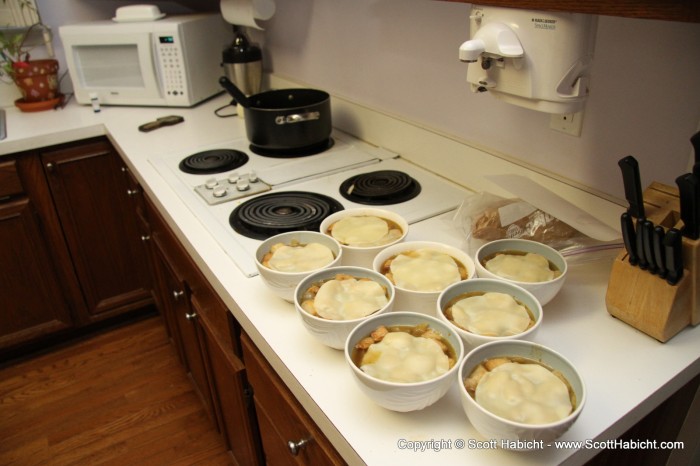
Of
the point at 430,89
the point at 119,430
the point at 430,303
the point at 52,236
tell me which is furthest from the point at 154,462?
the point at 430,89

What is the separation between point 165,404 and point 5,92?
1431 millimetres

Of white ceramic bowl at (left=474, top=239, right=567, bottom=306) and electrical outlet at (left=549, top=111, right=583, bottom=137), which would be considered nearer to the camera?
white ceramic bowl at (left=474, top=239, right=567, bottom=306)

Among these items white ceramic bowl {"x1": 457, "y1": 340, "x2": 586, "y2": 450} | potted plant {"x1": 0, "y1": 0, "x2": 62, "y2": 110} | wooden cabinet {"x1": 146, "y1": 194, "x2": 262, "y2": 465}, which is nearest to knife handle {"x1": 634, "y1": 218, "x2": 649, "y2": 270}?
white ceramic bowl {"x1": 457, "y1": 340, "x2": 586, "y2": 450}

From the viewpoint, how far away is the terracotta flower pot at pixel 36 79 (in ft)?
6.70

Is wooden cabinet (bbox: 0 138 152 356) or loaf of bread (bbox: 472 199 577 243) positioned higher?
loaf of bread (bbox: 472 199 577 243)

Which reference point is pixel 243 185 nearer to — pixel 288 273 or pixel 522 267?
pixel 288 273

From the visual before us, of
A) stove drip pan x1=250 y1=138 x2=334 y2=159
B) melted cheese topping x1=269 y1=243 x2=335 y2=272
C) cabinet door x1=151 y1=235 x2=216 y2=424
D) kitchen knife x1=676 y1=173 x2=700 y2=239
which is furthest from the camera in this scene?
stove drip pan x1=250 y1=138 x2=334 y2=159

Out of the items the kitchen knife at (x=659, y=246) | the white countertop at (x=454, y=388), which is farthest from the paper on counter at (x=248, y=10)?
the kitchen knife at (x=659, y=246)

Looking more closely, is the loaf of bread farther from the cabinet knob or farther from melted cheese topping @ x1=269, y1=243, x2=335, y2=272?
the cabinet knob

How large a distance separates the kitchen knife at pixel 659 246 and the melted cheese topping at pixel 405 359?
12.8 inches

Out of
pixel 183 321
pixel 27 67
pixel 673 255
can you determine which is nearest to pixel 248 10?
pixel 27 67

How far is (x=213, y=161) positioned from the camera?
1507mm

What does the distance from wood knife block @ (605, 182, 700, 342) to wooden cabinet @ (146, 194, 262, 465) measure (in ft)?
2.23

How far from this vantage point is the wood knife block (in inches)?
28.7
